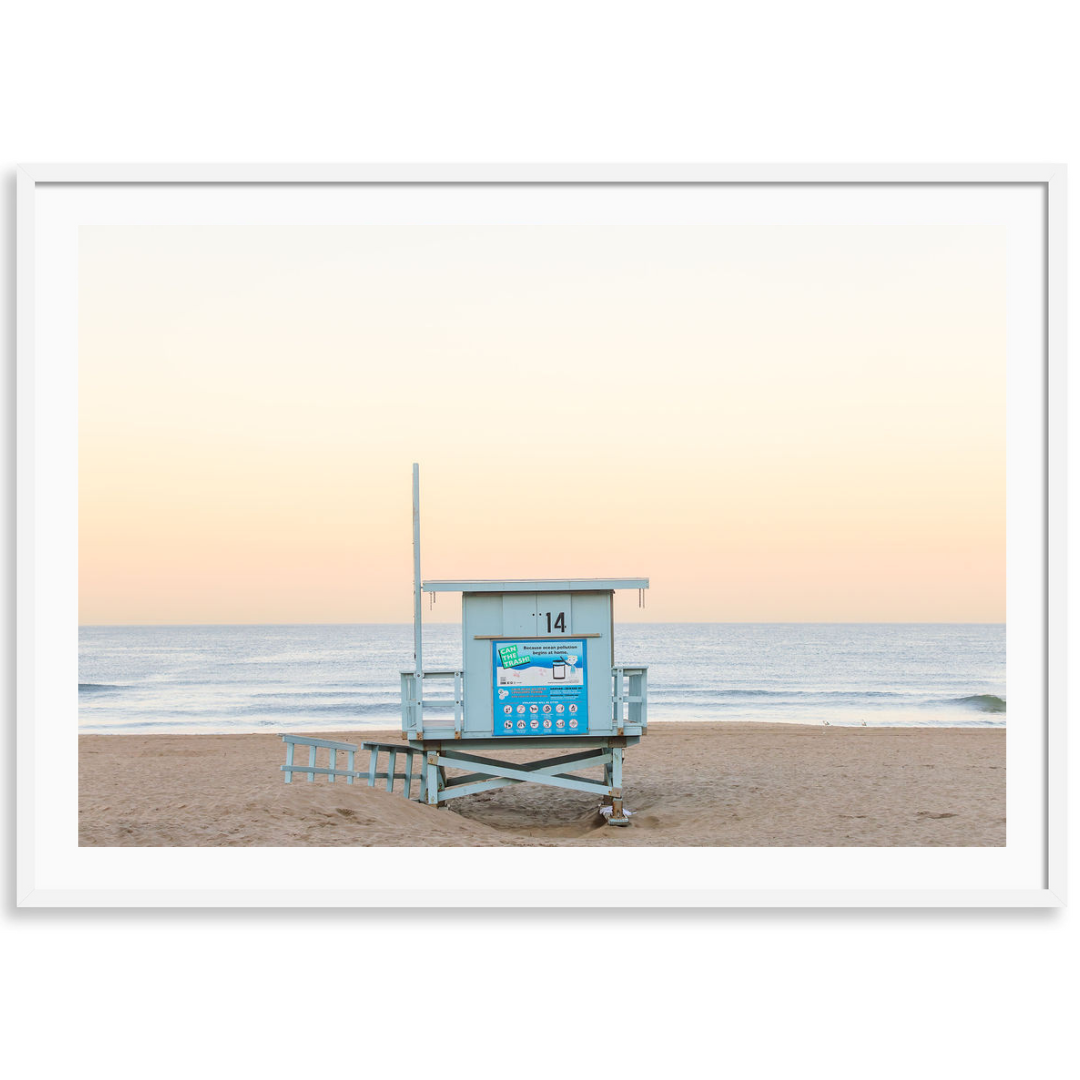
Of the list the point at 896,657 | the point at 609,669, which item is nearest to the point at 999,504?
the point at 609,669

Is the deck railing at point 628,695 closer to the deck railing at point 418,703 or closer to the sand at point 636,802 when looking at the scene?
the sand at point 636,802

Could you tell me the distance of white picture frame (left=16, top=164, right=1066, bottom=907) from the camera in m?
6.06

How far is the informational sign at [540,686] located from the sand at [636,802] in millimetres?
1116

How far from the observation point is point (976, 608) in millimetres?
9602

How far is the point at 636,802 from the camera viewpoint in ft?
41.4

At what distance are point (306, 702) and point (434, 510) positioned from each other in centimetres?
2187

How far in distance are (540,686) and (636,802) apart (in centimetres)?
275

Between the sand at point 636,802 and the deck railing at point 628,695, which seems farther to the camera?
the deck railing at point 628,695

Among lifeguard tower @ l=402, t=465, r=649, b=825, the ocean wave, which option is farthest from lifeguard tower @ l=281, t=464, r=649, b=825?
the ocean wave
